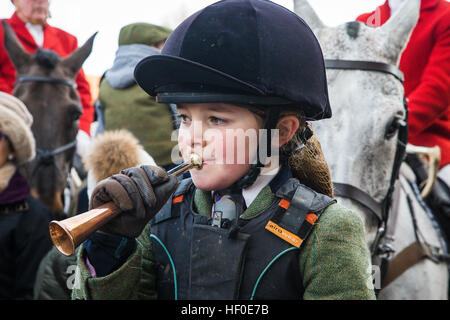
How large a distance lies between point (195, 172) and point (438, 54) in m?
2.64

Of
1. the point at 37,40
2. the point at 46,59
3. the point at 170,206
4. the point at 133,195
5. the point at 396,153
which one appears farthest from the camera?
the point at 37,40

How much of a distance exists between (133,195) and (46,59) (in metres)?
3.78

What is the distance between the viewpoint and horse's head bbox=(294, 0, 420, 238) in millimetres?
2939

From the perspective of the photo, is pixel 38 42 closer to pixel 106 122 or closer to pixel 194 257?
pixel 106 122

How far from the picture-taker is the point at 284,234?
1620 mm

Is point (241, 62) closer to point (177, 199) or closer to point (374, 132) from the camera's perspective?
point (177, 199)

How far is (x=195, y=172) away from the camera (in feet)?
5.56

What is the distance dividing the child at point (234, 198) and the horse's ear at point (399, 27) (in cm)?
162

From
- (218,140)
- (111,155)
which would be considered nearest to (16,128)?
(111,155)

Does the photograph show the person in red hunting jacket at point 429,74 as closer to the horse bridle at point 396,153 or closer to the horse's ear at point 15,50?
the horse bridle at point 396,153

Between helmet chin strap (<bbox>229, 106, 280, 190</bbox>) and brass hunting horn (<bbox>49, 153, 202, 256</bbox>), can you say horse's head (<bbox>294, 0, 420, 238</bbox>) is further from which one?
brass hunting horn (<bbox>49, 153, 202, 256</bbox>)

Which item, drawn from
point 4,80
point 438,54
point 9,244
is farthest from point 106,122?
point 438,54

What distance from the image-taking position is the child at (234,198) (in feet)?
5.20

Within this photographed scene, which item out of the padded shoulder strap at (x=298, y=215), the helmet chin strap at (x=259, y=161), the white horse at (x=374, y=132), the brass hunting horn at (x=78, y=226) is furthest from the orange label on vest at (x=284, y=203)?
the white horse at (x=374, y=132)
